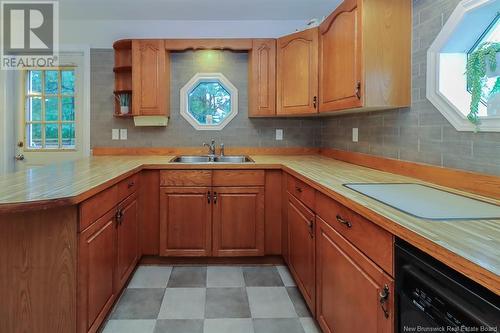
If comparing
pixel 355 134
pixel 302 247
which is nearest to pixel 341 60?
pixel 355 134

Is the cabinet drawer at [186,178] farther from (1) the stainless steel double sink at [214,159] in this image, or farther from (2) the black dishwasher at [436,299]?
(2) the black dishwasher at [436,299]

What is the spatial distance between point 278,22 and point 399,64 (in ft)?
6.03

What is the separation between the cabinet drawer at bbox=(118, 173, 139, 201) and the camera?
227 centimetres

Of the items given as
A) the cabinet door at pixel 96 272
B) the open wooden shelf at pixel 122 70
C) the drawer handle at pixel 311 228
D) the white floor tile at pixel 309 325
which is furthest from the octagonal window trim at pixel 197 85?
the white floor tile at pixel 309 325

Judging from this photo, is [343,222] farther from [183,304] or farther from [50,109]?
[50,109]

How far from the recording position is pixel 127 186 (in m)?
2.45

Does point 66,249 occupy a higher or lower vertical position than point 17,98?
lower

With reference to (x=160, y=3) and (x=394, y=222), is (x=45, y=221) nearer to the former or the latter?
(x=394, y=222)

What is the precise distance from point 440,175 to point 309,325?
1092mm

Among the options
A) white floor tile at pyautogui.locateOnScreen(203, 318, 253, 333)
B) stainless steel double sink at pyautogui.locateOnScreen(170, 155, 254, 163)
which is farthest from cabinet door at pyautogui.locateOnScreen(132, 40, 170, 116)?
white floor tile at pyautogui.locateOnScreen(203, 318, 253, 333)

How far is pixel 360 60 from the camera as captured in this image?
209 cm

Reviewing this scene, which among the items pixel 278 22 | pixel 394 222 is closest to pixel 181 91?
pixel 278 22

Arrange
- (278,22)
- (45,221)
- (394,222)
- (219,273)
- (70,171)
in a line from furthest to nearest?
1. (278,22)
2. (219,273)
3. (70,171)
4. (45,221)
5. (394,222)

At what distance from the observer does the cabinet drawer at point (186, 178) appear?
291cm
